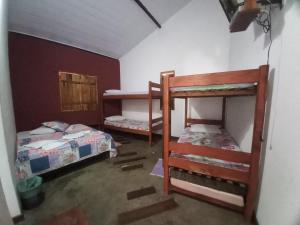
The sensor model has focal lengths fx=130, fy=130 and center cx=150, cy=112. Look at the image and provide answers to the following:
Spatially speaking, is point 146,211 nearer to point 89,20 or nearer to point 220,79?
point 220,79

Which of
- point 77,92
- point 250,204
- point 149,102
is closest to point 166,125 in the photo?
point 250,204

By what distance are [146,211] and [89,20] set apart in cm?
309

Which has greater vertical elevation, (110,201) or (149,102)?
(149,102)

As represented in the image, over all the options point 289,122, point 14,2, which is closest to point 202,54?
point 289,122

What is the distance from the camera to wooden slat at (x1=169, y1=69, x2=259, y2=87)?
1.00 metres

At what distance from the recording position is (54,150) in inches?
66.7

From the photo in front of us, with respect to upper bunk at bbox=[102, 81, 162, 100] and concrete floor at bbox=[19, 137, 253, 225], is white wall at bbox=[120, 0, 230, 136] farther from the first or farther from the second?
concrete floor at bbox=[19, 137, 253, 225]

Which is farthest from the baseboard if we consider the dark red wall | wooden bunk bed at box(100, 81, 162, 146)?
wooden bunk bed at box(100, 81, 162, 146)

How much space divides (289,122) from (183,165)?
87cm

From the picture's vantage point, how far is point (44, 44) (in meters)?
2.59

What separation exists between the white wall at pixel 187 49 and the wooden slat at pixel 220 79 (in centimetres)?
187

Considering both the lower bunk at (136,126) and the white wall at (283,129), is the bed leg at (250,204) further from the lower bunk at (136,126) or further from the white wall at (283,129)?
the lower bunk at (136,126)

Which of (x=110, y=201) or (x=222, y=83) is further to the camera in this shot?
(x=110, y=201)

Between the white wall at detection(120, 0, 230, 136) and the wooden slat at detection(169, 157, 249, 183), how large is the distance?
1.88 meters
